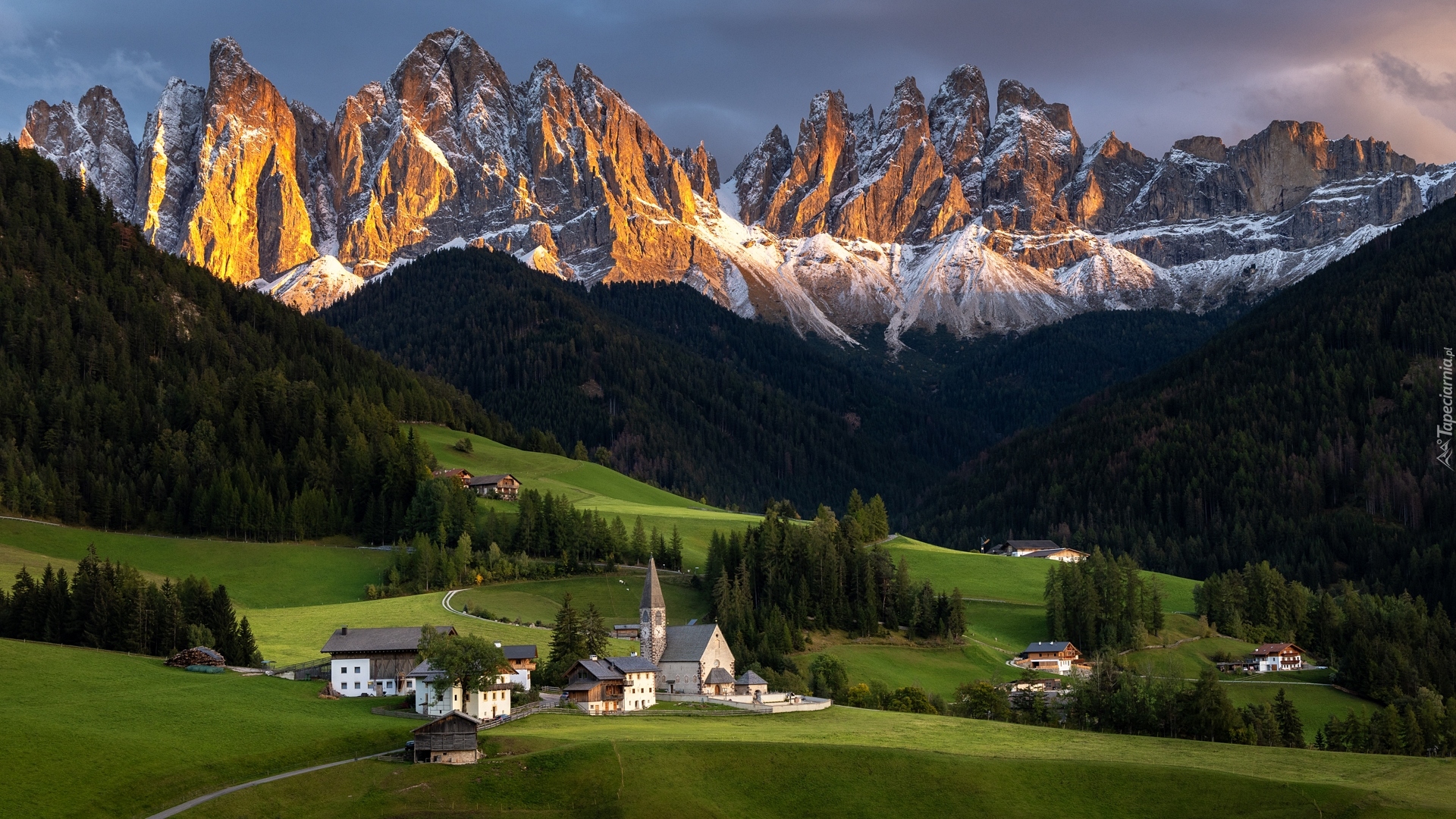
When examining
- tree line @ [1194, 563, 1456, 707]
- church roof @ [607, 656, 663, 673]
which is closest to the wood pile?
church roof @ [607, 656, 663, 673]

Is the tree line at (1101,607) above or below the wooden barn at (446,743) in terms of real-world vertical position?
above

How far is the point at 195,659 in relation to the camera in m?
100

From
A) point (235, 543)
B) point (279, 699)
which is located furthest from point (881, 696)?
point (235, 543)

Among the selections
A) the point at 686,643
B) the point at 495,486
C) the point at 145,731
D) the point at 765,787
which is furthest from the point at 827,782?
the point at 495,486

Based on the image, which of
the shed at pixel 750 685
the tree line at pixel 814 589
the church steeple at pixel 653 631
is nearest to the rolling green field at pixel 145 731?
the church steeple at pixel 653 631

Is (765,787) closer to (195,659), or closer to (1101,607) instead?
(195,659)

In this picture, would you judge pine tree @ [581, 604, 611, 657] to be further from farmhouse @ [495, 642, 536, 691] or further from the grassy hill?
the grassy hill

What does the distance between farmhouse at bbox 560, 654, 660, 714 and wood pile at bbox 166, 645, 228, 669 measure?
2389 cm

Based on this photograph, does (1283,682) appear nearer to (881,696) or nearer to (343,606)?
(881,696)

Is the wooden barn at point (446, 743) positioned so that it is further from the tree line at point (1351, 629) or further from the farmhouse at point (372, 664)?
the tree line at point (1351, 629)

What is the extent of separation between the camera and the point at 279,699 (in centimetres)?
8919

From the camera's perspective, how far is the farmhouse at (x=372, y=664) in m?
99.4

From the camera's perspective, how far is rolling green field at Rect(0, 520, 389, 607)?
475ft

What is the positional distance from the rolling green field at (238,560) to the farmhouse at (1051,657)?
65.2 metres
